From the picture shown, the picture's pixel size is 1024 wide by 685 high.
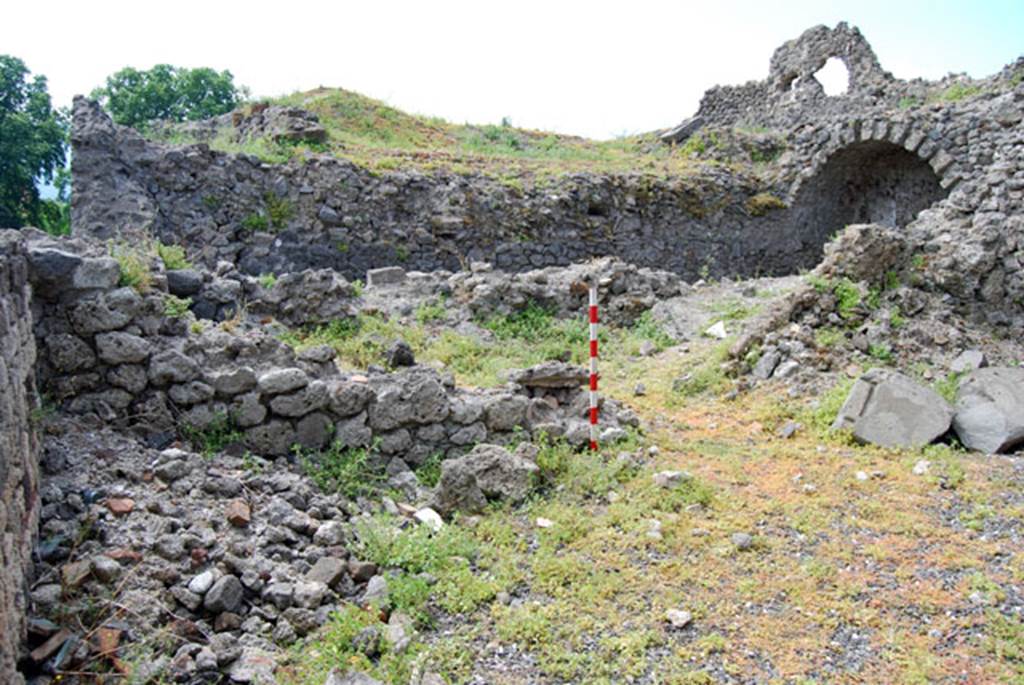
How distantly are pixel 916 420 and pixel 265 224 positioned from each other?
8965 mm

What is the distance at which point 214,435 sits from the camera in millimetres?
4438

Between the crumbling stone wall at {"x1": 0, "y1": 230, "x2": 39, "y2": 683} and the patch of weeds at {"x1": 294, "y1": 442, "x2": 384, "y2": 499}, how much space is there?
59.2 inches

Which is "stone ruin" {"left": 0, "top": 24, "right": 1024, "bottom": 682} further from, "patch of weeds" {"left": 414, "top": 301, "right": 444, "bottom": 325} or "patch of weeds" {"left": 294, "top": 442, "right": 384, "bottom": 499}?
"patch of weeds" {"left": 414, "top": 301, "right": 444, "bottom": 325}

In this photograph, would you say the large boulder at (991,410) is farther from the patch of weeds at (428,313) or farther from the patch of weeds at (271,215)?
the patch of weeds at (271,215)

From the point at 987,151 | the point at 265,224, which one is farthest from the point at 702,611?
the point at 987,151

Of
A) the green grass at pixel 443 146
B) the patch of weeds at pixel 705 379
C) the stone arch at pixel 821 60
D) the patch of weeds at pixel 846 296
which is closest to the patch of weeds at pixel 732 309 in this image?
the patch of weeds at pixel 846 296

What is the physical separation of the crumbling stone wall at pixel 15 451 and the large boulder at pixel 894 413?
5260 mm

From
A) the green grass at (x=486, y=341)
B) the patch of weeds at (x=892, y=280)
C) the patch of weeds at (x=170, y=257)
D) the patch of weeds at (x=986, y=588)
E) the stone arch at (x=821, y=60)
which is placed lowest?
the patch of weeds at (x=986, y=588)

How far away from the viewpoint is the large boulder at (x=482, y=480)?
14.6ft

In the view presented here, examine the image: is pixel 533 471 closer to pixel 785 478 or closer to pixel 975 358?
pixel 785 478

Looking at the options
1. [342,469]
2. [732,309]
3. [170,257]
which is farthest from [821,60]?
[342,469]

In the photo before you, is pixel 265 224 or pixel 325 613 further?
pixel 265 224

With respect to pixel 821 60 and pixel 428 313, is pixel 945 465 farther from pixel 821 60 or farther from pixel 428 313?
pixel 821 60

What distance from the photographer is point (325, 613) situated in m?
3.31
